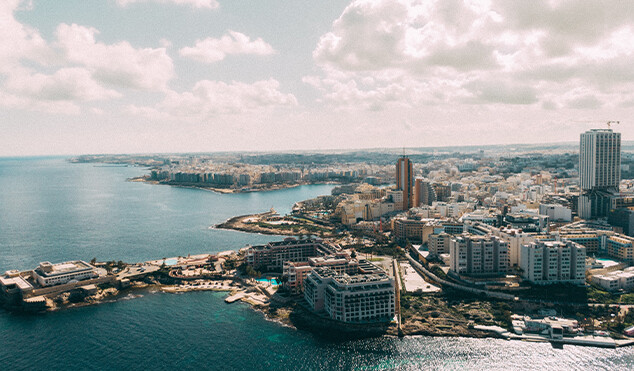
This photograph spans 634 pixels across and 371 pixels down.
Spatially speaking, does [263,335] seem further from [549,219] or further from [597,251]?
[549,219]

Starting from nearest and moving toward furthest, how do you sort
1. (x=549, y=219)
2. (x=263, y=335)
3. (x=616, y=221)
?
(x=263, y=335)
(x=616, y=221)
(x=549, y=219)

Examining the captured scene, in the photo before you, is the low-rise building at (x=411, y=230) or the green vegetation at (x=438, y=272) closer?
the green vegetation at (x=438, y=272)

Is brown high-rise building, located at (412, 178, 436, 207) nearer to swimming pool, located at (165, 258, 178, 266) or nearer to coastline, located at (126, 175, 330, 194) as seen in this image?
swimming pool, located at (165, 258, 178, 266)

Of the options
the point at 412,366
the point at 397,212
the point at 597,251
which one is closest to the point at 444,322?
the point at 412,366

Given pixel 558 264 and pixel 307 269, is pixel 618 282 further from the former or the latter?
pixel 307 269

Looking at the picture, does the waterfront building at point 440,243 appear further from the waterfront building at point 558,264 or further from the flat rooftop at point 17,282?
the flat rooftop at point 17,282

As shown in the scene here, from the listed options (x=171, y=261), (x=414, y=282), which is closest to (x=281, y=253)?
(x=171, y=261)

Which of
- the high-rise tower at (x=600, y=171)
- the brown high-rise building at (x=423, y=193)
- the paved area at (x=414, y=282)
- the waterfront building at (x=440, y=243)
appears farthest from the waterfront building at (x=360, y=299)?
the brown high-rise building at (x=423, y=193)
